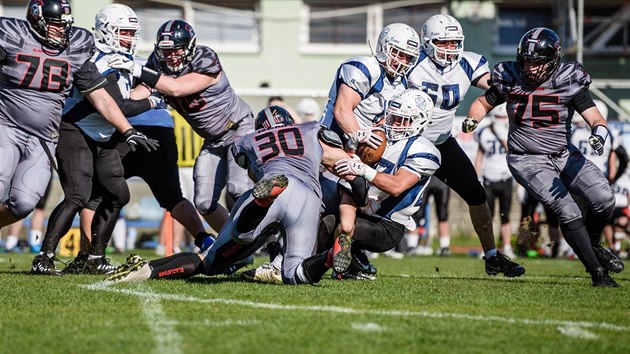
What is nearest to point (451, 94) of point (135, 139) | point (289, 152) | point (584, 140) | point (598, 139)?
point (598, 139)

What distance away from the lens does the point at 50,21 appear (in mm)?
6703

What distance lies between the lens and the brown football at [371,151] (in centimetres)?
643

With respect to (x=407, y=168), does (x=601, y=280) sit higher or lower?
lower

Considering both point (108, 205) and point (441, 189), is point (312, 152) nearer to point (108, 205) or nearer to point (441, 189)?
point (108, 205)

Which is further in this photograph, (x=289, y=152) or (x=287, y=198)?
(x=289, y=152)

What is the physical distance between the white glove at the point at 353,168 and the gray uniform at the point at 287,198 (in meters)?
0.17

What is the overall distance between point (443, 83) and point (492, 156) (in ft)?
17.8

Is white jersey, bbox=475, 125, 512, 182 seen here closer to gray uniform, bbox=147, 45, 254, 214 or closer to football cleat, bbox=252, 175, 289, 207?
gray uniform, bbox=147, 45, 254, 214

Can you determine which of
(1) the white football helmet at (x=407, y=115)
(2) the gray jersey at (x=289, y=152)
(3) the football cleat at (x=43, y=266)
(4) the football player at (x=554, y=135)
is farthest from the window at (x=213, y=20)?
(2) the gray jersey at (x=289, y=152)

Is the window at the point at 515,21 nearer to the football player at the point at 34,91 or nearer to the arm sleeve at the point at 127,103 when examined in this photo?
the arm sleeve at the point at 127,103

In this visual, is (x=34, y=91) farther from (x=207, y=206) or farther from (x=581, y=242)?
(x=581, y=242)

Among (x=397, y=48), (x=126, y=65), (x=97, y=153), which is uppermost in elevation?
(x=397, y=48)

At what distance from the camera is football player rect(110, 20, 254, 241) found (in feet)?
23.2

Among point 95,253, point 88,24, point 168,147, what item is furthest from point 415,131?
point 88,24
